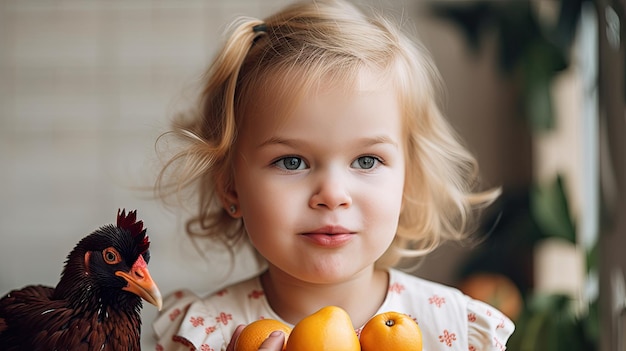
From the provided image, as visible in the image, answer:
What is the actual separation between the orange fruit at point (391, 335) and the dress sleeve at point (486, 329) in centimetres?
23

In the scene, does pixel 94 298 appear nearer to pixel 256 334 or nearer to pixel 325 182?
pixel 256 334

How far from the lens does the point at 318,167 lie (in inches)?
38.8

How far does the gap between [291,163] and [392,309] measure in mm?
268

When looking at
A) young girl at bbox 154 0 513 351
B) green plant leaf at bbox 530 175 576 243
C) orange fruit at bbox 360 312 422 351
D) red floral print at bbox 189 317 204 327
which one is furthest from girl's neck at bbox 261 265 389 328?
green plant leaf at bbox 530 175 576 243

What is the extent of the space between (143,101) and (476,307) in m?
1.82

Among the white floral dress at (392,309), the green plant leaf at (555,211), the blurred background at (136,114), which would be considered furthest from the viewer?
the blurred background at (136,114)

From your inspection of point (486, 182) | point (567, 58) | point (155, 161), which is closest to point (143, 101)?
point (486, 182)

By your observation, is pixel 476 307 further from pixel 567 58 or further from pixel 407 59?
pixel 567 58

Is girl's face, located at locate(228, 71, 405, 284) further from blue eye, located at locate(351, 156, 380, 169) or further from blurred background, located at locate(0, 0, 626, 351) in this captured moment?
blurred background, located at locate(0, 0, 626, 351)

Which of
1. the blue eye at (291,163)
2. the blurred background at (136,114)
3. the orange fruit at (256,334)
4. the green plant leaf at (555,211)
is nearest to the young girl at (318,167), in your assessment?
the blue eye at (291,163)

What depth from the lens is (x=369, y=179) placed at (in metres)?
1.00

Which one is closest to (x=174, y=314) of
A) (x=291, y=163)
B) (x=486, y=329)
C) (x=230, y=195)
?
(x=230, y=195)

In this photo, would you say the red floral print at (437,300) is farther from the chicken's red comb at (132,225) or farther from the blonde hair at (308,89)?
the chicken's red comb at (132,225)

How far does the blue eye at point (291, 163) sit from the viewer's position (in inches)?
39.2
